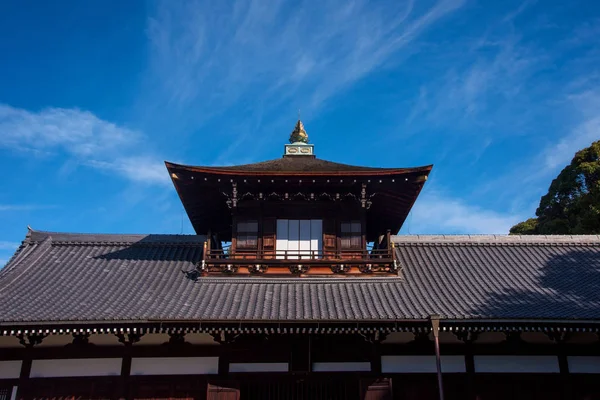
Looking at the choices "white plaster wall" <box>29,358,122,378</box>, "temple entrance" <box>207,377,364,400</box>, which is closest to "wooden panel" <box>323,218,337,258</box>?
"temple entrance" <box>207,377,364,400</box>

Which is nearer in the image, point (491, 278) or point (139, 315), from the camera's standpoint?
point (139, 315)

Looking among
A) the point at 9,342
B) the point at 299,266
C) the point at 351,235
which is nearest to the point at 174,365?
the point at 9,342

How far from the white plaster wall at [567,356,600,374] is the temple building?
0.05m

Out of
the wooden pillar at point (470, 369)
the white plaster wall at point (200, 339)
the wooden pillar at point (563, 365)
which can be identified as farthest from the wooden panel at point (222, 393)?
the wooden pillar at point (563, 365)

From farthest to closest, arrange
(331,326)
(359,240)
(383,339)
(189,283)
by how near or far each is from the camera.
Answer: (359,240) → (189,283) → (383,339) → (331,326)

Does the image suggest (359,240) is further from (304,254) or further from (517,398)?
(517,398)

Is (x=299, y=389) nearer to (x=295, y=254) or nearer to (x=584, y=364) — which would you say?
(x=295, y=254)

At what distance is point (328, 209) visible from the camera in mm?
17250

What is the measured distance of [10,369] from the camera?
1348 cm

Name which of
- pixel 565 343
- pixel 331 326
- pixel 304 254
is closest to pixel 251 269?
pixel 304 254

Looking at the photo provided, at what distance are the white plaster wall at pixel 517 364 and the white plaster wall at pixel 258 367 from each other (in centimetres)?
508

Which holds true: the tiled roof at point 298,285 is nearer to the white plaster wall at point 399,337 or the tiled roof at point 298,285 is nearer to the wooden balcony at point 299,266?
the wooden balcony at point 299,266

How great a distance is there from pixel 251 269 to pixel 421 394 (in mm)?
6037

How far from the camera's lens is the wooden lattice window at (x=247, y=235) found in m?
16.9
